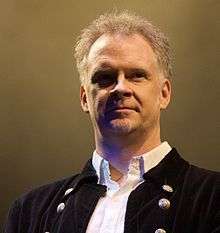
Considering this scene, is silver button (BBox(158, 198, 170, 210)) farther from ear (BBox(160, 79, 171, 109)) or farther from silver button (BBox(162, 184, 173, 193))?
ear (BBox(160, 79, 171, 109))

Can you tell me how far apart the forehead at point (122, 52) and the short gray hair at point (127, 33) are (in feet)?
0.05

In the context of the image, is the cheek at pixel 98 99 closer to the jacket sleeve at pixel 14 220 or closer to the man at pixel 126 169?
the man at pixel 126 169

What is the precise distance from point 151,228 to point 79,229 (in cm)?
15

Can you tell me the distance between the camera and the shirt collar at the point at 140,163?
1.25m

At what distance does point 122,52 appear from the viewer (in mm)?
1281

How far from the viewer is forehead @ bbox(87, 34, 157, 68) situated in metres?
1.27

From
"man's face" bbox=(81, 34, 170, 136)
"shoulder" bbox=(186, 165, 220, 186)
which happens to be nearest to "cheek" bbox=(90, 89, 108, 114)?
"man's face" bbox=(81, 34, 170, 136)

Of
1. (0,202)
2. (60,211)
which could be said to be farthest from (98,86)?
(0,202)

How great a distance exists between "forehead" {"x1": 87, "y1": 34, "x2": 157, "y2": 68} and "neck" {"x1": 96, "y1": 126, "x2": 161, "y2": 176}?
0.15 meters

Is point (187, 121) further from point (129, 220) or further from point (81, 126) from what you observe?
point (129, 220)

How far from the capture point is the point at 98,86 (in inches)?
50.6

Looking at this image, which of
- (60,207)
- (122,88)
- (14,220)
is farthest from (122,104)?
(14,220)

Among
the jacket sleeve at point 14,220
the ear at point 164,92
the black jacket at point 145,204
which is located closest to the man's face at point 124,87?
the ear at point 164,92

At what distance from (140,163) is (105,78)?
0.63 ft
